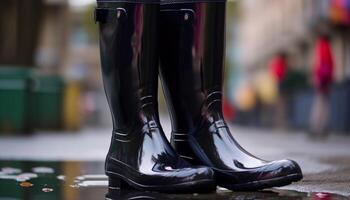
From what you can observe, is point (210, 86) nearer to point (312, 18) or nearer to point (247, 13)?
point (312, 18)

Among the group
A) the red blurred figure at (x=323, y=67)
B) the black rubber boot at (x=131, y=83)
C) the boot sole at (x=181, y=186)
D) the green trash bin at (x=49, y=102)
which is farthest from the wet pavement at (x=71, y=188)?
the green trash bin at (x=49, y=102)

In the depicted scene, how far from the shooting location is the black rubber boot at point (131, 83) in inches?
102

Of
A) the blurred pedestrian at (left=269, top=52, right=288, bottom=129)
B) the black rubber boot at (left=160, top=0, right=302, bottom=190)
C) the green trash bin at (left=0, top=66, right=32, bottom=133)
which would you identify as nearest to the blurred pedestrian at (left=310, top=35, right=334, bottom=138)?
the green trash bin at (left=0, top=66, right=32, bottom=133)

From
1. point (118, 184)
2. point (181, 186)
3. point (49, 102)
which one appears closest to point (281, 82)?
point (49, 102)

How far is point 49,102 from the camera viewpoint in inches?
579

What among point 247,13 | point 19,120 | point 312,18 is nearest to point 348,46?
point 312,18

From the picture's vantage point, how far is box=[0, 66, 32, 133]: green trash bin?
1073cm

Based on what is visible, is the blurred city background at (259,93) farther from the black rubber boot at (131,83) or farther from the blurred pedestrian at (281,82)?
the black rubber boot at (131,83)

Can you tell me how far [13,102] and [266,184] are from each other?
876cm

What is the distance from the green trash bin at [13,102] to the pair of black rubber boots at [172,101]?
8.24 metres

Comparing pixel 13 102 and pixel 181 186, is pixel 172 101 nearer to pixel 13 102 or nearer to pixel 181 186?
pixel 181 186

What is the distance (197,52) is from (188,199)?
0.65m

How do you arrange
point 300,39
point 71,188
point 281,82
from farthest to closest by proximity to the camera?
1. point 300,39
2. point 281,82
3. point 71,188

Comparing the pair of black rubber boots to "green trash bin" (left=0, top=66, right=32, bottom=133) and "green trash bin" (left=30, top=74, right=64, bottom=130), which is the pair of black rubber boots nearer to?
"green trash bin" (left=0, top=66, right=32, bottom=133)
